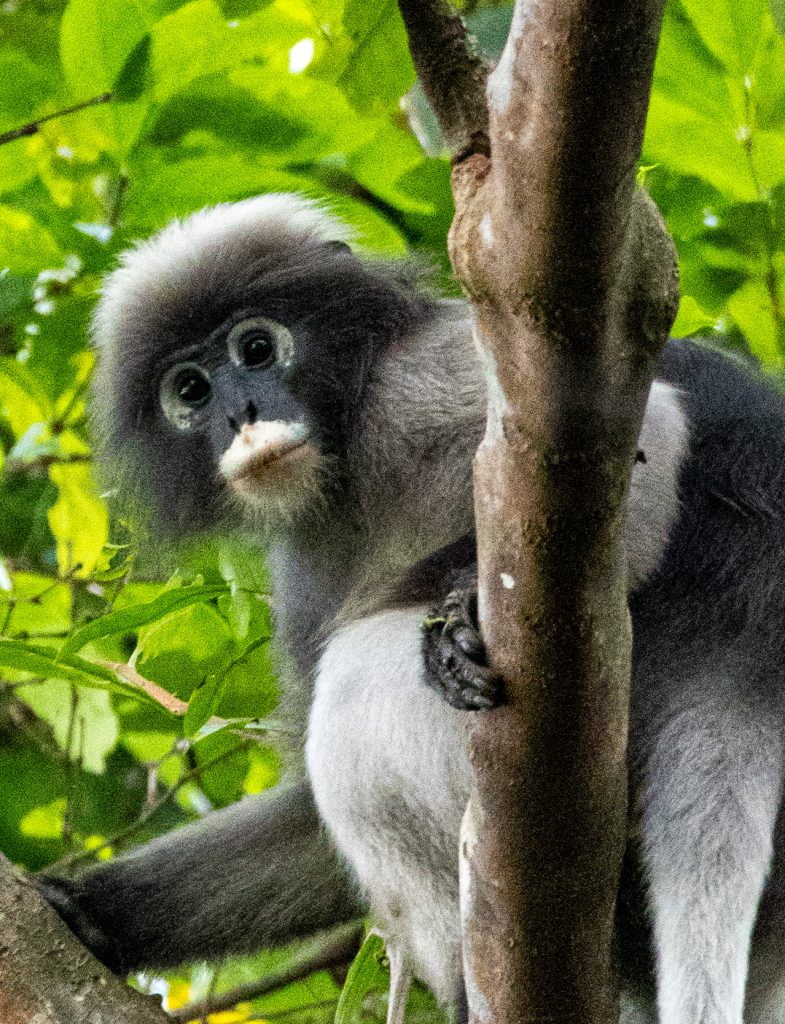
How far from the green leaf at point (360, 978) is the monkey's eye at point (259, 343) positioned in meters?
1.26

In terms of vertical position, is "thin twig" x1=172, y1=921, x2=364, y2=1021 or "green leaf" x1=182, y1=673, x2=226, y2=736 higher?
"green leaf" x1=182, y1=673, x2=226, y2=736

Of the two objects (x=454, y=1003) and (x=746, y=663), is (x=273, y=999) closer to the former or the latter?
(x=454, y=1003)

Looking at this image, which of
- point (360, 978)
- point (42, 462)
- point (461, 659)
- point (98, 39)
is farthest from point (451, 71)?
point (42, 462)

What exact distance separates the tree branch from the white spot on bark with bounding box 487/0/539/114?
13 centimetres

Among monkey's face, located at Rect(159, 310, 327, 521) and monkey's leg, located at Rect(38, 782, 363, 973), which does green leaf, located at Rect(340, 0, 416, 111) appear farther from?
monkey's leg, located at Rect(38, 782, 363, 973)

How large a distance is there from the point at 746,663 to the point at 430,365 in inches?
37.1

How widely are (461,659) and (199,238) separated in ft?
6.11

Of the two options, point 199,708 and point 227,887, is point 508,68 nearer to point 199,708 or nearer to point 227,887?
point 199,708

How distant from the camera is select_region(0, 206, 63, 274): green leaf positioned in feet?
11.3

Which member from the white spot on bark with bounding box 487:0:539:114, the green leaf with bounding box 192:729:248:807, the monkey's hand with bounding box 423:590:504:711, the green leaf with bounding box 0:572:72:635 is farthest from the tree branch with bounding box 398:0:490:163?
the green leaf with bounding box 192:729:248:807

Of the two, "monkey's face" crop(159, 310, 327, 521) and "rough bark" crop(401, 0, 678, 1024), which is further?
"monkey's face" crop(159, 310, 327, 521)

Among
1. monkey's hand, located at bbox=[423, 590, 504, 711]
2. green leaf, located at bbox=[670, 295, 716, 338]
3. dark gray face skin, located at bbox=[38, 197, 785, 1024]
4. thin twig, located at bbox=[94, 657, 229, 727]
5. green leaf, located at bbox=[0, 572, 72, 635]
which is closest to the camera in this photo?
monkey's hand, located at bbox=[423, 590, 504, 711]

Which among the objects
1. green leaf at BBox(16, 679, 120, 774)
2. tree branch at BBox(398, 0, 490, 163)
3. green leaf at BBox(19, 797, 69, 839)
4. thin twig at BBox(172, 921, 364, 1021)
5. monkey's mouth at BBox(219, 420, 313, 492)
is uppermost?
tree branch at BBox(398, 0, 490, 163)

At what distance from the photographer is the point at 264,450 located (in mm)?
3162
